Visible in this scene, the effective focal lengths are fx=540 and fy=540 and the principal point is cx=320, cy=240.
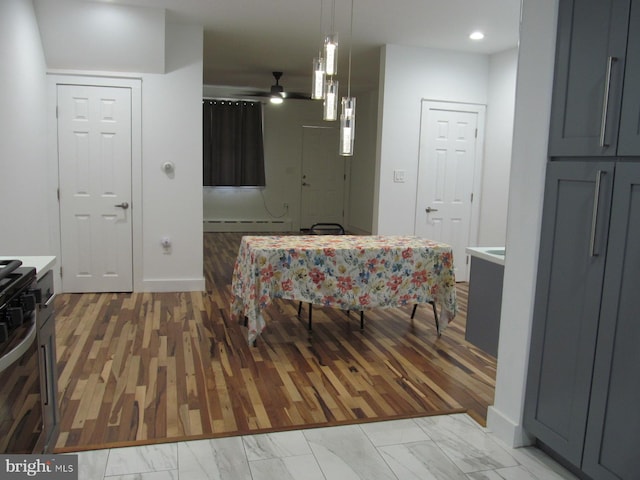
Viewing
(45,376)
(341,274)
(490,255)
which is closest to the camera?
(45,376)

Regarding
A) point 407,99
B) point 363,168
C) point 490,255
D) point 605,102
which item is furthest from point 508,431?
point 363,168

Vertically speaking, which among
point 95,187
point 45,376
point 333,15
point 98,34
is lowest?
point 45,376

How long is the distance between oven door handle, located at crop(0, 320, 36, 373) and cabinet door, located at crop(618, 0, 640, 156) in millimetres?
2168

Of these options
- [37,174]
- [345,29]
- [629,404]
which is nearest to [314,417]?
[629,404]

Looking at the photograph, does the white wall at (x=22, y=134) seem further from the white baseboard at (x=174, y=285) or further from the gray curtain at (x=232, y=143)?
the gray curtain at (x=232, y=143)

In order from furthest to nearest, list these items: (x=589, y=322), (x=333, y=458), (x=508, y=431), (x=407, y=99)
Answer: (x=407, y=99), (x=508, y=431), (x=333, y=458), (x=589, y=322)

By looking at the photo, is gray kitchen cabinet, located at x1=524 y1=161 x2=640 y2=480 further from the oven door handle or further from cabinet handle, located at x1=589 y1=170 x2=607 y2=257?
the oven door handle

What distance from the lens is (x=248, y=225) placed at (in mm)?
10469

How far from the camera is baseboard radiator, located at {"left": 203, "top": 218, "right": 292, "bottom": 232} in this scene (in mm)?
10305

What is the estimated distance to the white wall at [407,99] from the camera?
5852mm

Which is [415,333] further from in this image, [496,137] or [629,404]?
[496,137]

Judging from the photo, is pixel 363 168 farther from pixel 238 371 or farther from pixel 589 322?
pixel 589 322

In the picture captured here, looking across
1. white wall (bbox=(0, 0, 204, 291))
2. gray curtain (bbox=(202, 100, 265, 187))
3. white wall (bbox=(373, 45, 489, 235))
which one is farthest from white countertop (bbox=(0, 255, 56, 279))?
gray curtain (bbox=(202, 100, 265, 187))

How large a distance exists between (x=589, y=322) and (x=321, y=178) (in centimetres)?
881
